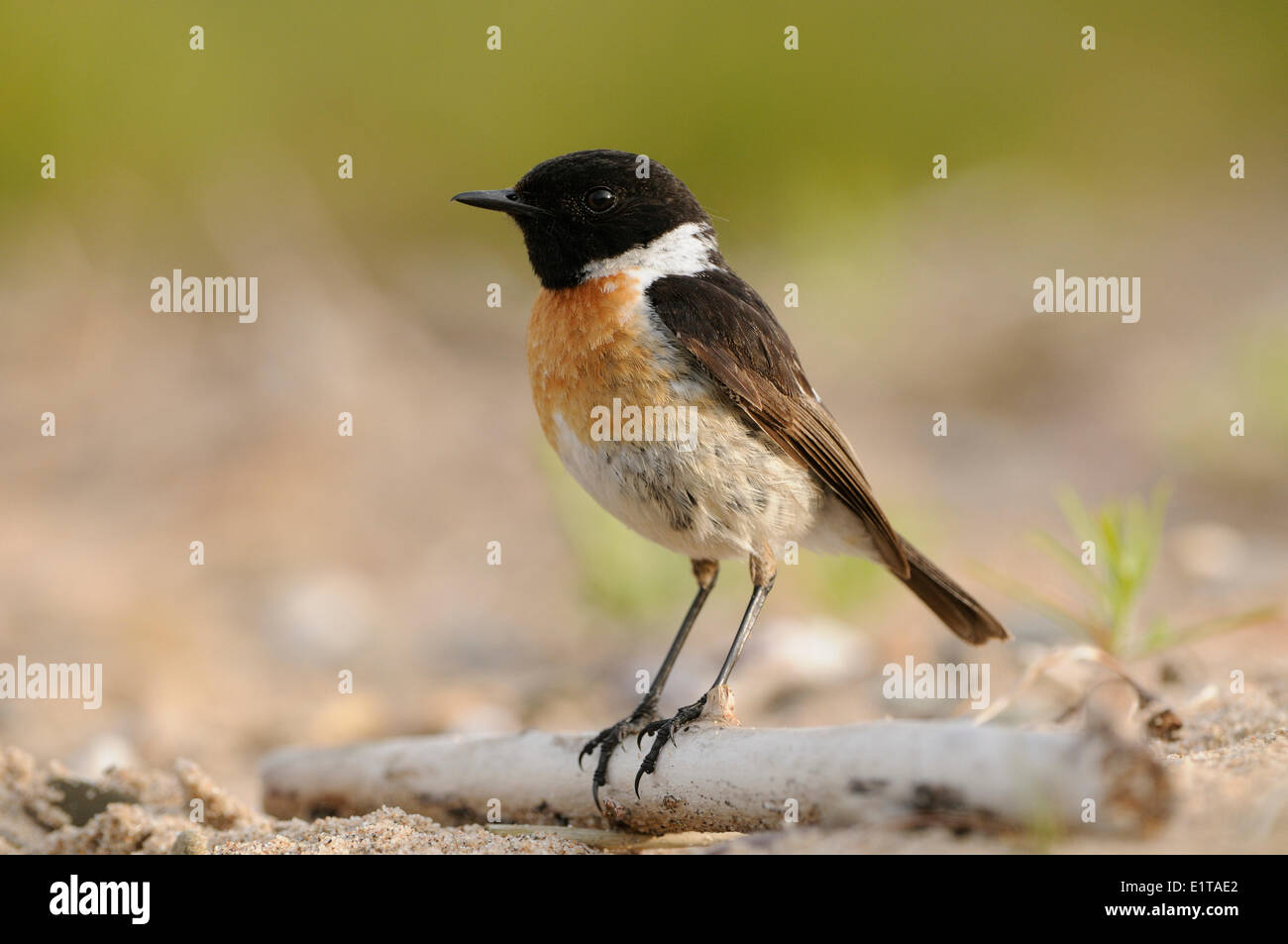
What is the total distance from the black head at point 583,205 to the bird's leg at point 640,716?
131cm

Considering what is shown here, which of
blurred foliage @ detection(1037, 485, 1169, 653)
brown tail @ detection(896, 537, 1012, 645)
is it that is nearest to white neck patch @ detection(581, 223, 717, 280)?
brown tail @ detection(896, 537, 1012, 645)

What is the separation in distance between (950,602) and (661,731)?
169 centimetres

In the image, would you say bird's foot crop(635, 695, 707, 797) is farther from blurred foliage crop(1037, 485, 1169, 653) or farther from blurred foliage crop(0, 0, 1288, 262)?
blurred foliage crop(0, 0, 1288, 262)

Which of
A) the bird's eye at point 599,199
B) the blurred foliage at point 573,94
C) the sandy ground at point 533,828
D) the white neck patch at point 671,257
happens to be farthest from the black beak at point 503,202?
the blurred foliage at point 573,94

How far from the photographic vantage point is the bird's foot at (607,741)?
12.7ft

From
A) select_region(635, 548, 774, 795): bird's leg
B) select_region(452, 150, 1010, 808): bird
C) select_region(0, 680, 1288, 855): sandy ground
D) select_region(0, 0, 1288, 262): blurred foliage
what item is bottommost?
select_region(0, 680, 1288, 855): sandy ground

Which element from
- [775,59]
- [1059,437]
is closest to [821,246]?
[1059,437]

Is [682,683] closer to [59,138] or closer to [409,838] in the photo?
[409,838]

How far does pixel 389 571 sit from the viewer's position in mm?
8359

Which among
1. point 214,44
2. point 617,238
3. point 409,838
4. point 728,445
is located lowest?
point 409,838

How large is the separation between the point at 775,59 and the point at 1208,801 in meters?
10.7

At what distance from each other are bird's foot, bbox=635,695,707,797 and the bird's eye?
75.3 inches

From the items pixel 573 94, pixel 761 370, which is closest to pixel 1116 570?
pixel 761 370

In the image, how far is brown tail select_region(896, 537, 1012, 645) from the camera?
503cm
